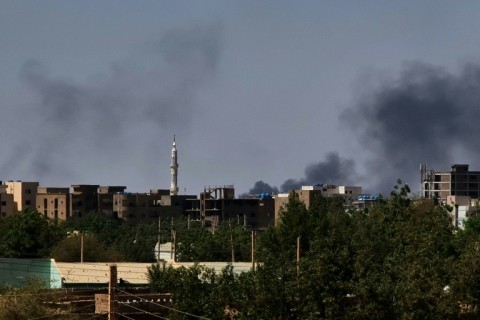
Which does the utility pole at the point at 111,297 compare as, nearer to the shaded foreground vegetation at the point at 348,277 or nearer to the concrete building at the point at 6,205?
the shaded foreground vegetation at the point at 348,277

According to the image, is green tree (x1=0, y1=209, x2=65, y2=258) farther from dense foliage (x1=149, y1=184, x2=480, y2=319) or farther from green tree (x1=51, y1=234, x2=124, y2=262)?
dense foliage (x1=149, y1=184, x2=480, y2=319)

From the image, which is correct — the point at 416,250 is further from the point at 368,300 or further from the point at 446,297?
the point at 368,300

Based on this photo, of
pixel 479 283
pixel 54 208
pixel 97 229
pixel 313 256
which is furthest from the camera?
pixel 54 208

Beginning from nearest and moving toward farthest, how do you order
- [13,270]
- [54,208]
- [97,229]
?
1. [13,270]
2. [97,229]
3. [54,208]

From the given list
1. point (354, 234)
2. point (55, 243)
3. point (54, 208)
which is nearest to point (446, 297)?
point (354, 234)

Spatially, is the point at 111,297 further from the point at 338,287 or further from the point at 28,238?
the point at 28,238

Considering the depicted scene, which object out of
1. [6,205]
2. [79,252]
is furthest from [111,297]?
[6,205]

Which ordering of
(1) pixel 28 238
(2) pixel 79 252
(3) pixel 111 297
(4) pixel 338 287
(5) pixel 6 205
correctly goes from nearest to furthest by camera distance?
(3) pixel 111 297 → (4) pixel 338 287 → (2) pixel 79 252 → (1) pixel 28 238 → (5) pixel 6 205

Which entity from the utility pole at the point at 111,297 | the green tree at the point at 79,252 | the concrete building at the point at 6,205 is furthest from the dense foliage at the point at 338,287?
the concrete building at the point at 6,205

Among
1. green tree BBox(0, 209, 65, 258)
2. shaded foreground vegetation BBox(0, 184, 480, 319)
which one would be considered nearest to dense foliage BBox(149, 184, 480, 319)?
shaded foreground vegetation BBox(0, 184, 480, 319)

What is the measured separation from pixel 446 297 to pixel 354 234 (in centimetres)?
2036

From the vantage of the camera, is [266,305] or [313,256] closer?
[266,305]

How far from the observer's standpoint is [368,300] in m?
48.4

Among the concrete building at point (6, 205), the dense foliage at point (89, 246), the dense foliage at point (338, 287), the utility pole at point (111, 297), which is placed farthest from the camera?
the concrete building at point (6, 205)
